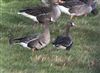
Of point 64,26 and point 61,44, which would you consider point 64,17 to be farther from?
point 61,44

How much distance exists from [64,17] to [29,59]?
11.1 ft

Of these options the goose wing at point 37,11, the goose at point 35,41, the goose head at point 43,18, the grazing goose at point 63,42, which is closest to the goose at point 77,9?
the goose wing at point 37,11

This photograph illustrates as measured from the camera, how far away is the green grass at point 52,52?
31.1 feet

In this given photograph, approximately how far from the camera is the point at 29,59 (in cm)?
981

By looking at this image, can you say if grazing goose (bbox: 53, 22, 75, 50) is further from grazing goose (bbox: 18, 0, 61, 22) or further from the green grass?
grazing goose (bbox: 18, 0, 61, 22)

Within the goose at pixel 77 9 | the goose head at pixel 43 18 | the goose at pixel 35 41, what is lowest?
the goose at pixel 77 9

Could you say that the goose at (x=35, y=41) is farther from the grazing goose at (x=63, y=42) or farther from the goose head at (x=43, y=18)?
the goose head at (x=43, y=18)

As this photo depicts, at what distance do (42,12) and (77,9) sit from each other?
149 cm

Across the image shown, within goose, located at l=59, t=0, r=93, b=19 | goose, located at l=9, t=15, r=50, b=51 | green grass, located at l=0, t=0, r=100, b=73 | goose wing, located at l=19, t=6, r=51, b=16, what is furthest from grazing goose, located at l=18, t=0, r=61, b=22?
goose, located at l=9, t=15, r=50, b=51

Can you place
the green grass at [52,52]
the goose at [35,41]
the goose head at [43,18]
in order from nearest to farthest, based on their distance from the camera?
1. the green grass at [52,52]
2. the goose at [35,41]
3. the goose head at [43,18]

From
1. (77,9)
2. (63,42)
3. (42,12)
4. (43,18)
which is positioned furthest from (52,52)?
(77,9)

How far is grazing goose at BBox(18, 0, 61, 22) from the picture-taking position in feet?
38.9

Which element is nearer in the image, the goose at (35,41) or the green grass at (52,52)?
the green grass at (52,52)

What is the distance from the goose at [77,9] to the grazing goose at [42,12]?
1.61 feet
